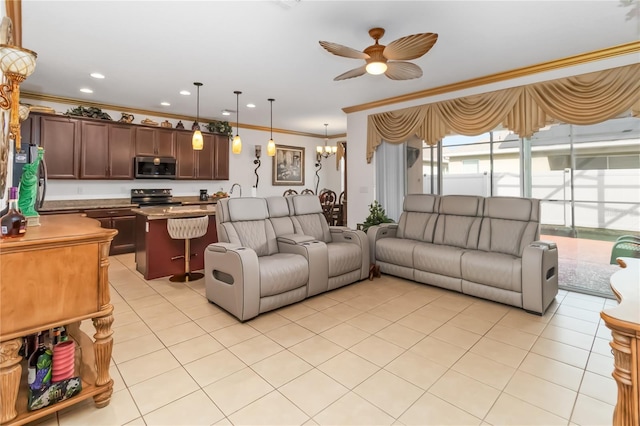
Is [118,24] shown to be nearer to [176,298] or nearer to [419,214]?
Answer: [176,298]

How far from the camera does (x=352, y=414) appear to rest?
1.74 meters

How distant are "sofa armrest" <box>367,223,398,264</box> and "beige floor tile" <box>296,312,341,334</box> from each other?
1627mm

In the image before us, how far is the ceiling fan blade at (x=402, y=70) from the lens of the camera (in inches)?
120

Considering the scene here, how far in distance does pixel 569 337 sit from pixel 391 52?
9.41 ft

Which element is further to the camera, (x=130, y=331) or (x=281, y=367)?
(x=130, y=331)

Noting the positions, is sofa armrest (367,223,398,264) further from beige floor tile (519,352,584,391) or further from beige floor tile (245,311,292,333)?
beige floor tile (519,352,584,391)

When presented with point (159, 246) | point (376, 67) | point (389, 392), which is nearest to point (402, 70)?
point (376, 67)

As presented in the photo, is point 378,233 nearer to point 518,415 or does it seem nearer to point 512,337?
point 512,337

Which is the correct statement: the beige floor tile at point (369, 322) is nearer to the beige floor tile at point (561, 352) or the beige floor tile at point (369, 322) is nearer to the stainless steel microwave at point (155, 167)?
the beige floor tile at point (561, 352)

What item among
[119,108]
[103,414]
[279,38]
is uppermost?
[119,108]

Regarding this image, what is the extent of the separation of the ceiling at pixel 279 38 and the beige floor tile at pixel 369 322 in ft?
9.03

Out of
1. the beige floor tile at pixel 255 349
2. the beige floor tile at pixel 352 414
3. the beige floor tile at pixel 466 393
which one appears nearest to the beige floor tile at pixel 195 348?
the beige floor tile at pixel 255 349

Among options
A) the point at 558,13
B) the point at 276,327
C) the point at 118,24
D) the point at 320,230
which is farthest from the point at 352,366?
the point at 118,24

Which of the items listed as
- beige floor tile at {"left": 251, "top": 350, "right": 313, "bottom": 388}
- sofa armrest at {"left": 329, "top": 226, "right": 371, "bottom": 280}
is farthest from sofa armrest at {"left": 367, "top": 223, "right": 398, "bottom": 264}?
beige floor tile at {"left": 251, "top": 350, "right": 313, "bottom": 388}
